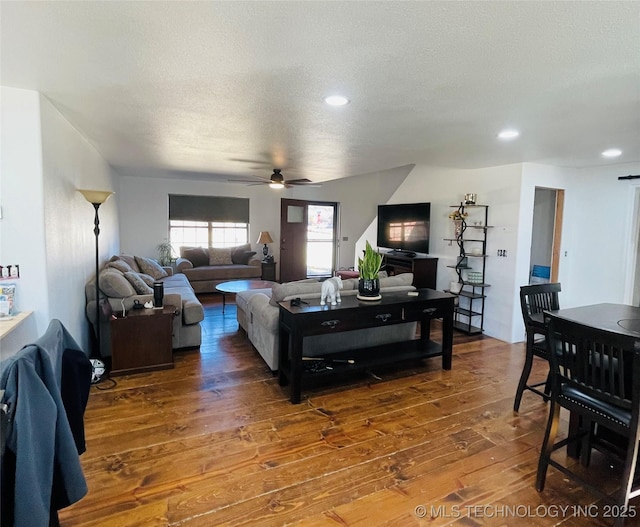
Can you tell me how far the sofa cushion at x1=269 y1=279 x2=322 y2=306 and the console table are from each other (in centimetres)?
15

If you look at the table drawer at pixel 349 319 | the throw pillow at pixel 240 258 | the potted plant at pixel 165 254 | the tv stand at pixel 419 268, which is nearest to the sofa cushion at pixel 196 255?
the potted plant at pixel 165 254

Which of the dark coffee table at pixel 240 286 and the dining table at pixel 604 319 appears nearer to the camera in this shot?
the dining table at pixel 604 319

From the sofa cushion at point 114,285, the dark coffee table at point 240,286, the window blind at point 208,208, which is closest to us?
the sofa cushion at point 114,285

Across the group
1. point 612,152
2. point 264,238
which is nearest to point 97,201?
point 264,238

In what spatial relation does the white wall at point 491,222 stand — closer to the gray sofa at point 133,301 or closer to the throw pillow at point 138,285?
the gray sofa at point 133,301

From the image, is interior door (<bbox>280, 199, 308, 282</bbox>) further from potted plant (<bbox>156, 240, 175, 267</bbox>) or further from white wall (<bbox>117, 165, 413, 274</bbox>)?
potted plant (<bbox>156, 240, 175, 267</bbox>)

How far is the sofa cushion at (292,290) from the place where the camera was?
11.1 feet

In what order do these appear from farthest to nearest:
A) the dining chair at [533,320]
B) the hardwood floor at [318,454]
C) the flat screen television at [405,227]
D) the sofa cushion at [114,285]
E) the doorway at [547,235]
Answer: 1. the flat screen television at [405,227]
2. the doorway at [547,235]
3. the sofa cushion at [114,285]
4. the dining chair at [533,320]
5. the hardwood floor at [318,454]

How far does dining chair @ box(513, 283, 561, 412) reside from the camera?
111 inches

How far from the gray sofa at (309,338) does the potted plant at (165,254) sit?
4.04m

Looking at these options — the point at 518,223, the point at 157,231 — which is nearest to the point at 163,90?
the point at 518,223

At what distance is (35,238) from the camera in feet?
8.05

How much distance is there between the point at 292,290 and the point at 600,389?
7.63ft

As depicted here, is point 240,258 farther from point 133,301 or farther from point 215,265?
point 133,301
